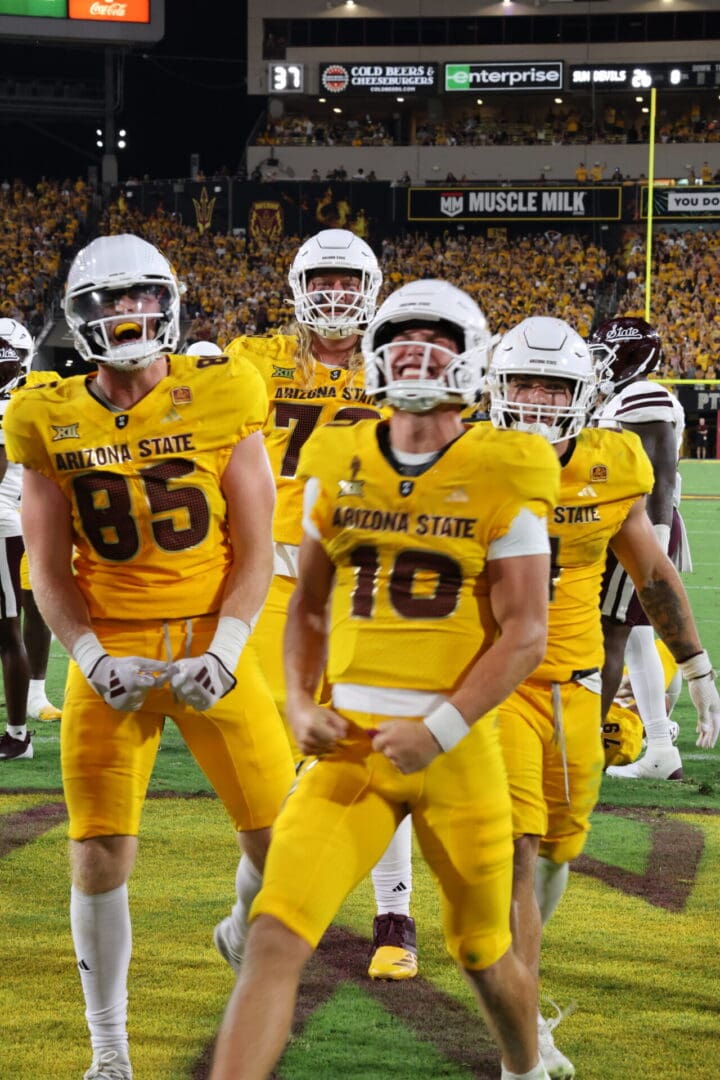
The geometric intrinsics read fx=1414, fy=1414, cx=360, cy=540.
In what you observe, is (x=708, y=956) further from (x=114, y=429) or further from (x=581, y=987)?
(x=114, y=429)

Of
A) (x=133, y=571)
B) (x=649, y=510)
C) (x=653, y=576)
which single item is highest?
(x=133, y=571)

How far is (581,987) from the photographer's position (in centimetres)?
385

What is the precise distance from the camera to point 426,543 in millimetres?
2689

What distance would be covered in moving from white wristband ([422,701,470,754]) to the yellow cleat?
509 cm

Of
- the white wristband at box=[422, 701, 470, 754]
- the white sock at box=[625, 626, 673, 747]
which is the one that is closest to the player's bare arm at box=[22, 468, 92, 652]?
the white wristband at box=[422, 701, 470, 754]

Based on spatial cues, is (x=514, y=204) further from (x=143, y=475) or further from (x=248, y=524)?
(x=143, y=475)

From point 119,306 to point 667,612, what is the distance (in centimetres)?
162

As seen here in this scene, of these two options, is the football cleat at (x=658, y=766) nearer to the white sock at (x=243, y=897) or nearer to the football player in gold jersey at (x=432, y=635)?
the white sock at (x=243, y=897)

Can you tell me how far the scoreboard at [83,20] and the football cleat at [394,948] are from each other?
3345 centimetres

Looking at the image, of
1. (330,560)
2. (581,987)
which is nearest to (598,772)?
(581,987)

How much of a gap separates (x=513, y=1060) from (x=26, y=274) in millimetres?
30493

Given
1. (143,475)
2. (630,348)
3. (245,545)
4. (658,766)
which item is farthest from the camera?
(658,766)

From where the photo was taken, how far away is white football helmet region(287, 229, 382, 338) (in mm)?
4398

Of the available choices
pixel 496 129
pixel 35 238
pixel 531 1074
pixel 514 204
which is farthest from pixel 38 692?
pixel 496 129
